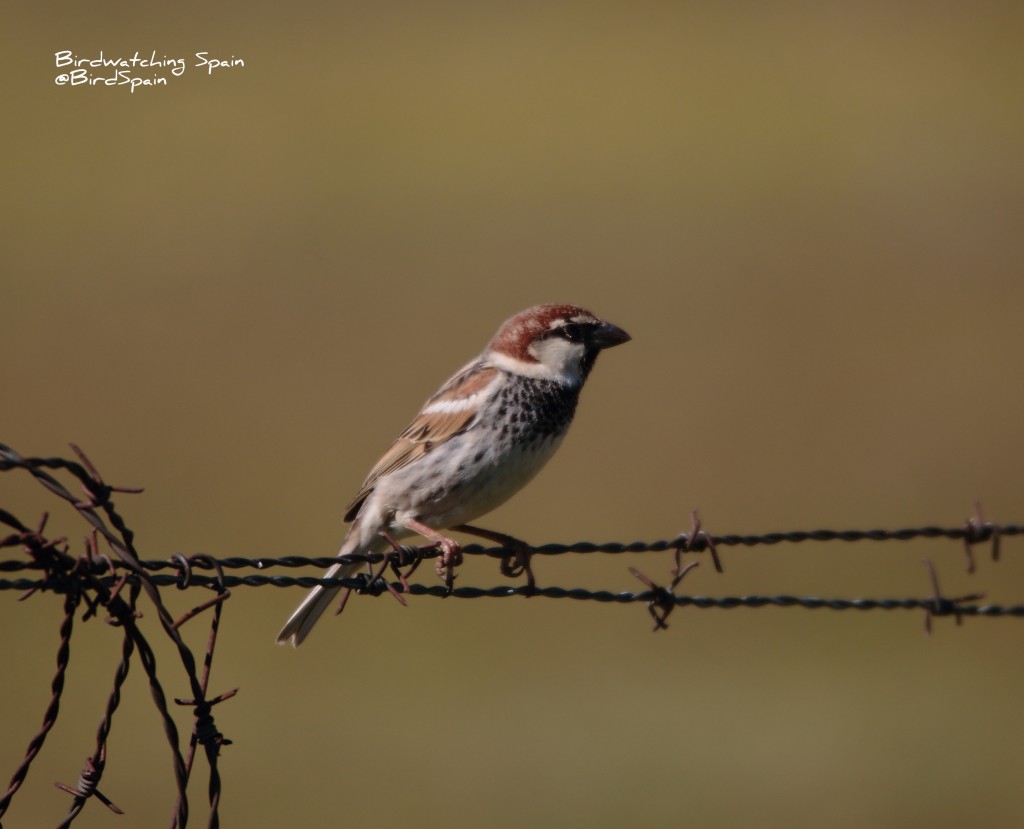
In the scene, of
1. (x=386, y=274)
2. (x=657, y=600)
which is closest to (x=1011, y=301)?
(x=386, y=274)

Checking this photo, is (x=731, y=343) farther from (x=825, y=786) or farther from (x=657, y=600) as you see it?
(x=657, y=600)

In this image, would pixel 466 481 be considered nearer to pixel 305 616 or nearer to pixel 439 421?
pixel 439 421

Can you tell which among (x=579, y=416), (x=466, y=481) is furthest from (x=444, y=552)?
Result: (x=579, y=416)

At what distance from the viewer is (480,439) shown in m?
4.69

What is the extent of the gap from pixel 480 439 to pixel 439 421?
0.20m

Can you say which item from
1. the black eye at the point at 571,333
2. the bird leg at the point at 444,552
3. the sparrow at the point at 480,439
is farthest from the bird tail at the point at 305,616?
the black eye at the point at 571,333

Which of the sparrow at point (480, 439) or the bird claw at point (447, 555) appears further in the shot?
the sparrow at point (480, 439)

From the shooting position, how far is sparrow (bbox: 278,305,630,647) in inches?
184

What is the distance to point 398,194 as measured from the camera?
71.4ft

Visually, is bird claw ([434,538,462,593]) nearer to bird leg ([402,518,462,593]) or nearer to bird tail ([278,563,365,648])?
bird leg ([402,518,462,593])

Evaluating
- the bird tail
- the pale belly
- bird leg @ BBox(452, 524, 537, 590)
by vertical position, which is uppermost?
the pale belly

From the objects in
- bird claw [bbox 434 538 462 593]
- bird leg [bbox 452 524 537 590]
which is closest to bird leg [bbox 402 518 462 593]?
bird claw [bbox 434 538 462 593]

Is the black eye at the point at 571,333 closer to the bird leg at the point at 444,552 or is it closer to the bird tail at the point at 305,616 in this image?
the bird leg at the point at 444,552

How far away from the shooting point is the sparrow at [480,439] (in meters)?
4.67
